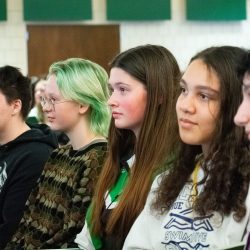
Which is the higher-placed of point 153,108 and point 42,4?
point 42,4

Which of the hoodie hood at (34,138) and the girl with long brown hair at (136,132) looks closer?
the girl with long brown hair at (136,132)

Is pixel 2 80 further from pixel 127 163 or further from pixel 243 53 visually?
pixel 243 53

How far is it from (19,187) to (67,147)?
0.38 metres

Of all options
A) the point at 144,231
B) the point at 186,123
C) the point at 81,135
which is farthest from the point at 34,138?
the point at 186,123

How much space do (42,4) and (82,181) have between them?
16.3ft

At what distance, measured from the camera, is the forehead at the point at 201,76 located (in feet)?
5.59

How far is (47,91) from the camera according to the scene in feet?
8.58

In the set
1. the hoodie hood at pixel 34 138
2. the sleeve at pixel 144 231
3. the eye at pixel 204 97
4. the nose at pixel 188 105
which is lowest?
the sleeve at pixel 144 231

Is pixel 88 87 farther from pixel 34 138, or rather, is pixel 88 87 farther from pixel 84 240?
pixel 84 240

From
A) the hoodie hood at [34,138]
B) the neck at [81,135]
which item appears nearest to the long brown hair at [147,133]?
the neck at [81,135]

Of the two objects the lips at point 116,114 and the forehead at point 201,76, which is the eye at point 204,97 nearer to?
the forehead at point 201,76

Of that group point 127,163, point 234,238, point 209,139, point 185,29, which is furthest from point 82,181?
point 185,29

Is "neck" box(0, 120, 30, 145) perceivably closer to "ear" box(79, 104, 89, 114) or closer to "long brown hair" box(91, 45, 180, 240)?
"ear" box(79, 104, 89, 114)

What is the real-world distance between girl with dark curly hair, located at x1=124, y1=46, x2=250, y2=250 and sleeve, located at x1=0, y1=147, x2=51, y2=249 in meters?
1.06
